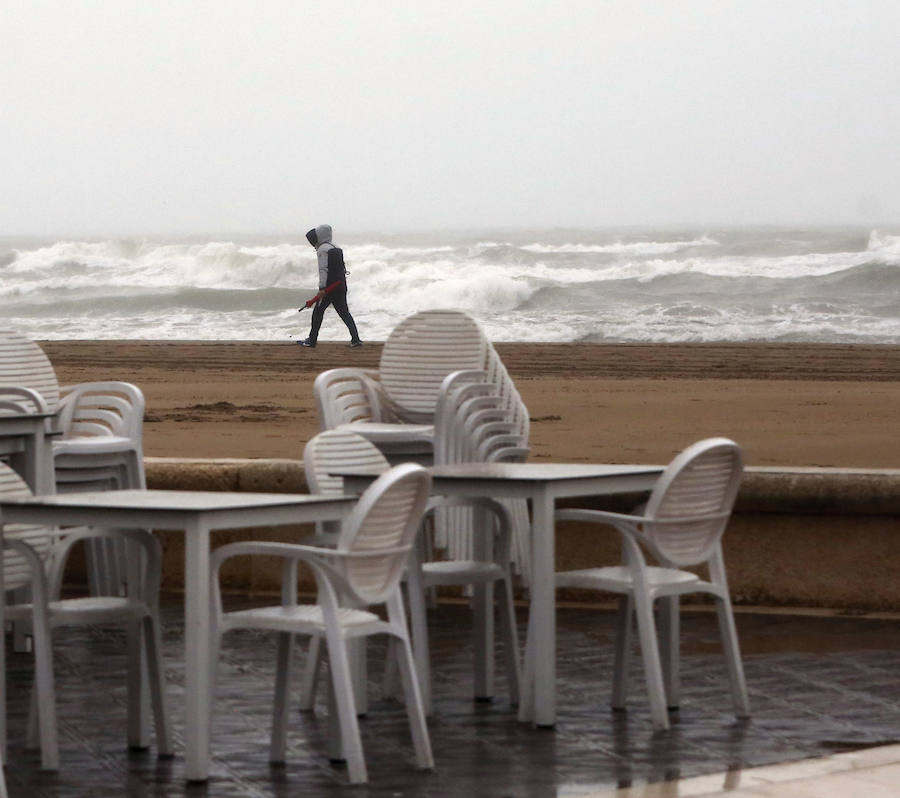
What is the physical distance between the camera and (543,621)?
20.4 feet

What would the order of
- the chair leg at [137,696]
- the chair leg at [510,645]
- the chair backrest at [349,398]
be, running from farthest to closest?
the chair backrest at [349,398] < the chair leg at [510,645] < the chair leg at [137,696]

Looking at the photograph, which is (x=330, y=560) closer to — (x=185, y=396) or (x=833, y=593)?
(x=833, y=593)

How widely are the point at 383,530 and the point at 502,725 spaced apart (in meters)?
1.20

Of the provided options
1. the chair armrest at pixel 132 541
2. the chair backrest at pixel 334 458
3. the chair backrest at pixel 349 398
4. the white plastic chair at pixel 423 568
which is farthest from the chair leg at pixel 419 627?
the chair backrest at pixel 349 398

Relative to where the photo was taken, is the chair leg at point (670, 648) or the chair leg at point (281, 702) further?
the chair leg at point (670, 648)

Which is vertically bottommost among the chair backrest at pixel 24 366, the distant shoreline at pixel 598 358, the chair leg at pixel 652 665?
the distant shoreline at pixel 598 358

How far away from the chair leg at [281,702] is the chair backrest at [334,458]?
1.86 feet

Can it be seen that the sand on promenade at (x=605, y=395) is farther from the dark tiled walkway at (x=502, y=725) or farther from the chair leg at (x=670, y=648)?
the chair leg at (x=670, y=648)

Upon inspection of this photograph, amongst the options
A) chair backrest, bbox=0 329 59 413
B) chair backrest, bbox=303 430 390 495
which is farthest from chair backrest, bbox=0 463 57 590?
chair backrest, bbox=0 329 59 413

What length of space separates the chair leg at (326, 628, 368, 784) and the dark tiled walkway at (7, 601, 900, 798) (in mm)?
62

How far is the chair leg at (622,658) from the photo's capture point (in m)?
6.59

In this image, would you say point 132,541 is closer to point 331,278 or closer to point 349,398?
point 349,398

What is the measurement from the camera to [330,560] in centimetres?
534

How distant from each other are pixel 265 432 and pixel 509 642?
1091 cm
